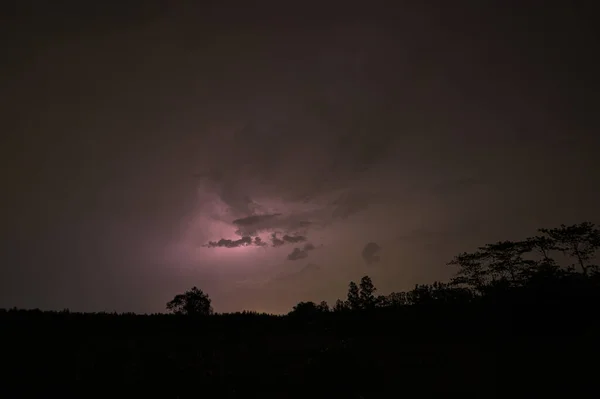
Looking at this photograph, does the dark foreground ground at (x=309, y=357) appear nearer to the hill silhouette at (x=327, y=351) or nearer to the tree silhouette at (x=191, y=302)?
the hill silhouette at (x=327, y=351)

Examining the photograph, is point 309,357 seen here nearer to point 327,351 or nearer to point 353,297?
point 327,351

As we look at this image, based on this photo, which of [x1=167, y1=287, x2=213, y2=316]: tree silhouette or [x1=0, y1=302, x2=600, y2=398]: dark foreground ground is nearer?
[x1=0, y1=302, x2=600, y2=398]: dark foreground ground

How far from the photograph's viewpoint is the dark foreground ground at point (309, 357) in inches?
459

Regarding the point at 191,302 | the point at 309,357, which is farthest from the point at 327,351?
the point at 191,302

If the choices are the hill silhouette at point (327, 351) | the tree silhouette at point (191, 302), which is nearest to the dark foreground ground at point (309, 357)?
the hill silhouette at point (327, 351)

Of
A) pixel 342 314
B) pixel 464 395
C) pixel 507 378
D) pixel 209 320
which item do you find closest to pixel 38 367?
pixel 209 320

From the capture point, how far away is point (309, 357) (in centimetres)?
1573

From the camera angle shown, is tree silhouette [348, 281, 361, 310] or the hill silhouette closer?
the hill silhouette

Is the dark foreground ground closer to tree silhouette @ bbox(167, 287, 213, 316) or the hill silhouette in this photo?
the hill silhouette

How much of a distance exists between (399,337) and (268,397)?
43.6 feet

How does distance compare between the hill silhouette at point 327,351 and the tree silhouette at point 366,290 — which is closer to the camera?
the hill silhouette at point 327,351

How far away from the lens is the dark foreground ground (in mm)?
11648

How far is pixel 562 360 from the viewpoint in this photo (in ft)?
45.3

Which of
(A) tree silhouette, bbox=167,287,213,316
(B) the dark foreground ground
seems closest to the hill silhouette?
(B) the dark foreground ground
